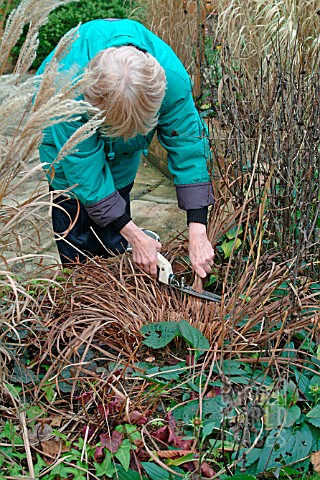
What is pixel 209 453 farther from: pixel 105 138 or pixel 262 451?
pixel 105 138

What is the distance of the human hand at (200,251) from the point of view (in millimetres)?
2438

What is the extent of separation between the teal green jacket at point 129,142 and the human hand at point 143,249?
102mm

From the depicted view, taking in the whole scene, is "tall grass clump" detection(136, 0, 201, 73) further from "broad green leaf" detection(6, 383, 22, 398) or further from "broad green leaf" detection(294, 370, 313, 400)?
"broad green leaf" detection(6, 383, 22, 398)

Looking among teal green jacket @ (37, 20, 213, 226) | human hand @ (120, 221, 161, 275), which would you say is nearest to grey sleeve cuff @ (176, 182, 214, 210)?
teal green jacket @ (37, 20, 213, 226)

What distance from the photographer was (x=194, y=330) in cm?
213

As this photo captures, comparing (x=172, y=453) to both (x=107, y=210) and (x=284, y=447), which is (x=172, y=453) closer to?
(x=284, y=447)

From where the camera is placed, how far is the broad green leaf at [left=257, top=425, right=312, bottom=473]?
1.81m

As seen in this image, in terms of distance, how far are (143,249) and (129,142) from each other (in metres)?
0.51

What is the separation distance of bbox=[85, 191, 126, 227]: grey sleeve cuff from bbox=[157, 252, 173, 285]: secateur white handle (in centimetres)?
25

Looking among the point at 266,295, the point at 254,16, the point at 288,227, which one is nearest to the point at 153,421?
the point at 266,295

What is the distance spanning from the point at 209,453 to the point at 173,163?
1268 millimetres

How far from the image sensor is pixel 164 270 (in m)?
2.41

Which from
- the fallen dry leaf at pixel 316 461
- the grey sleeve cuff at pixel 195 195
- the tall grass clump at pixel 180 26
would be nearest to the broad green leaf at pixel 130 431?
the fallen dry leaf at pixel 316 461

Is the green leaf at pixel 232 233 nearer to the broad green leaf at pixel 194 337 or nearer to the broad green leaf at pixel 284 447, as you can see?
the broad green leaf at pixel 194 337
